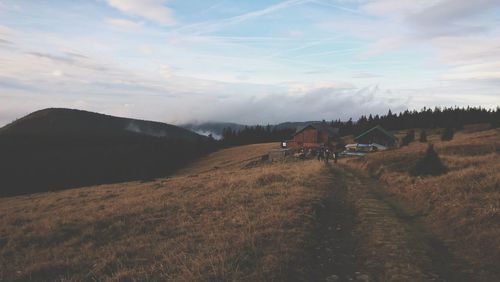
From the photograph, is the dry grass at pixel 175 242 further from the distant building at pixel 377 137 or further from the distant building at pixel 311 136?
the distant building at pixel 311 136

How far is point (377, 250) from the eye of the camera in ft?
31.8

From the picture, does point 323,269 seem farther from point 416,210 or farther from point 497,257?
point 416,210

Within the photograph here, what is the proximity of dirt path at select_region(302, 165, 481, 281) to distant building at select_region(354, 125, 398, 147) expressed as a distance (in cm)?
7988

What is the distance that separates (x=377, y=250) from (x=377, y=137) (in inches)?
3425

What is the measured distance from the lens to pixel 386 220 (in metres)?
13.1

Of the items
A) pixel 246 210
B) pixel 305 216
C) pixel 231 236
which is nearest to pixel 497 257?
pixel 305 216

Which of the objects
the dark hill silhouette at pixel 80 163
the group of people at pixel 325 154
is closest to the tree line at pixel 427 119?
the dark hill silhouette at pixel 80 163

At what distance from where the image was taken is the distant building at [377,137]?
91.8m

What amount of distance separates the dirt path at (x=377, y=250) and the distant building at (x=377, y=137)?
262 ft

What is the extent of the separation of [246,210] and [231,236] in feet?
13.0

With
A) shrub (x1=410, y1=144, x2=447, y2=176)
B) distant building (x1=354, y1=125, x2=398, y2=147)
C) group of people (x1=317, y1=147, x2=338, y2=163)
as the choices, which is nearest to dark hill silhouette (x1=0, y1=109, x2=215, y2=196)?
distant building (x1=354, y1=125, x2=398, y2=147)

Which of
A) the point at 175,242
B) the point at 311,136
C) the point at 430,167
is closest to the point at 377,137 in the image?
the point at 311,136

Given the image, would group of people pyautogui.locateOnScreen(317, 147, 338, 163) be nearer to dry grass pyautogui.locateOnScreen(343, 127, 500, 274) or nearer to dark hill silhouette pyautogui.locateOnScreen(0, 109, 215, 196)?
dry grass pyautogui.locateOnScreen(343, 127, 500, 274)

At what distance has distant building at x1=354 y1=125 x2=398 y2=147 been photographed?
301ft
